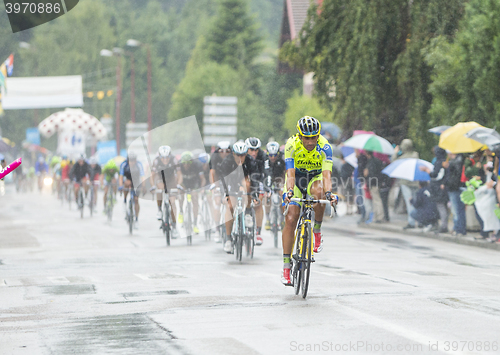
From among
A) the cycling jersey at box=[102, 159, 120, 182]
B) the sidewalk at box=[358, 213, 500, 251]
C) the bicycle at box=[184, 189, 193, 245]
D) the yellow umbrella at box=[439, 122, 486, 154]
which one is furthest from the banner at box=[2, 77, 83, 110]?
the yellow umbrella at box=[439, 122, 486, 154]

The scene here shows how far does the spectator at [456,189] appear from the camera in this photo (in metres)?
16.6

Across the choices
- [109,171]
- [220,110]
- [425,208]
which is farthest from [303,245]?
[220,110]

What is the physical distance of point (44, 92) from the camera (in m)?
47.6

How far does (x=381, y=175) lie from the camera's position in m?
20.6

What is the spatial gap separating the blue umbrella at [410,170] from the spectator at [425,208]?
0.30m

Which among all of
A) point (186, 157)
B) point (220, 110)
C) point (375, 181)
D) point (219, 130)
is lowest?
point (375, 181)

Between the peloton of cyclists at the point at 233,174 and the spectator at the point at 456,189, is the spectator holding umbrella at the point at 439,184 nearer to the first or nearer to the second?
the spectator at the point at 456,189

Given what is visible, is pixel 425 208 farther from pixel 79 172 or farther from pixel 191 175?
pixel 79 172

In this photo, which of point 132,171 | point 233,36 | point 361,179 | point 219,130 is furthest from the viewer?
point 233,36

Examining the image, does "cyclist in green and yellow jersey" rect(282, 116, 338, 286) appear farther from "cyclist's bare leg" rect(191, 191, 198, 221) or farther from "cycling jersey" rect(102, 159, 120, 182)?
"cycling jersey" rect(102, 159, 120, 182)

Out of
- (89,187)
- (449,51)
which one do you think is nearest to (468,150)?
(449,51)

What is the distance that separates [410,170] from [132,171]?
5762mm

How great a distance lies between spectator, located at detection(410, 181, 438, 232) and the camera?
1831cm

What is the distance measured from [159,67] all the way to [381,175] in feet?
279
